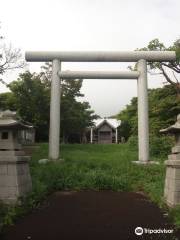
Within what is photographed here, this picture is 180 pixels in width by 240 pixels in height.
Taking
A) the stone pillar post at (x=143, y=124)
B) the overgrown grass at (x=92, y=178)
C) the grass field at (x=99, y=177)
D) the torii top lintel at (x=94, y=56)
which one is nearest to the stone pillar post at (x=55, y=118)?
the torii top lintel at (x=94, y=56)

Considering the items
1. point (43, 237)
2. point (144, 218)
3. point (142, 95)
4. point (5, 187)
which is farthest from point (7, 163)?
point (142, 95)

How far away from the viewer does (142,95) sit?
15.6 meters

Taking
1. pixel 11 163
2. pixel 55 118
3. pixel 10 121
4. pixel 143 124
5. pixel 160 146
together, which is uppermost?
pixel 55 118

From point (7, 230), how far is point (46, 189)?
3.60 meters

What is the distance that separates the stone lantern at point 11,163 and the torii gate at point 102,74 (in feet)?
18.3

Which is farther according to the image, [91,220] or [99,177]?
[99,177]

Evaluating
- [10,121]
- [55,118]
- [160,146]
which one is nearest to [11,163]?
[10,121]

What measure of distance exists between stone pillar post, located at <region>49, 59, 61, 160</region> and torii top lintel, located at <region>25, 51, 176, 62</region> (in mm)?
366

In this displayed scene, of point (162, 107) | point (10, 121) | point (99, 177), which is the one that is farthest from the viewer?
point (162, 107)

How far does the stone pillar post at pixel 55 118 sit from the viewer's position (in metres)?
15.3

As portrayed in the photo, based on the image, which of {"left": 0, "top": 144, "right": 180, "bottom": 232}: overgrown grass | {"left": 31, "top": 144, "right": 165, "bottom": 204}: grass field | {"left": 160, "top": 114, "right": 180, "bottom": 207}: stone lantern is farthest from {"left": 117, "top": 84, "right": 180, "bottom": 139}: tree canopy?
{"left": 160, "top": 114, "right": 180, "bottom": 207}: stone lantern

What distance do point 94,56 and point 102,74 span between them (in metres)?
0.87

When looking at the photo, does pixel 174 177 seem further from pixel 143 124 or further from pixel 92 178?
pixel 143 124

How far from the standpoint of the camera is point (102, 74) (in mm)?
15836
